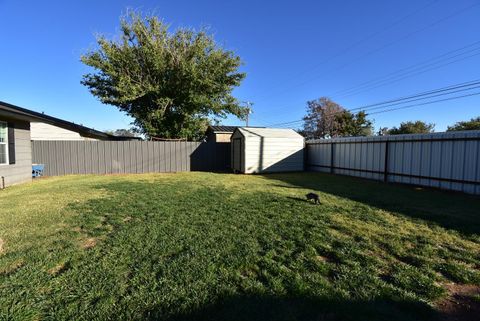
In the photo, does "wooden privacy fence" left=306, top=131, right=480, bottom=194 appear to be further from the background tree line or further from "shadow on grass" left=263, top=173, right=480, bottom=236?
the background tree line

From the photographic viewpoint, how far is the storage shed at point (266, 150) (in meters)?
12.4

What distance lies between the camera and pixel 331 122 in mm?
34469

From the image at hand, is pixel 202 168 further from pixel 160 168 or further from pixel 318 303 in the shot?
pixel 318 303

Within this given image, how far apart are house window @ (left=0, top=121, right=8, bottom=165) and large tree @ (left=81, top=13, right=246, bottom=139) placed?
746 centimetres

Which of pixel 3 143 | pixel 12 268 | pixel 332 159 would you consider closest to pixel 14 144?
pixel 3 143

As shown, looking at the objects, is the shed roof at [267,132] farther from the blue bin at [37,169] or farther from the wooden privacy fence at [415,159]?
the blue bin at [37,169]

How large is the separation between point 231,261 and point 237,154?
10638 millimetres

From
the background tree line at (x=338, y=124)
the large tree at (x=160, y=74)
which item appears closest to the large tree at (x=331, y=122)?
the background tree line at (x=338, y=124)

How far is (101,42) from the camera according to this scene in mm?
15570

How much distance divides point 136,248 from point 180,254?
58cm

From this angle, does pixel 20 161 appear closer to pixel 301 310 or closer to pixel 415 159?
pixel 301 310

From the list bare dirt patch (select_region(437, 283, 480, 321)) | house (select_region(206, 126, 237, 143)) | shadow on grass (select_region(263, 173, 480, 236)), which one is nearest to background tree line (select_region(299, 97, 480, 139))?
house (select_region(206, 126, 237, 143))

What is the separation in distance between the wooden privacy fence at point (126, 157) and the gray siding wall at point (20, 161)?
236cm

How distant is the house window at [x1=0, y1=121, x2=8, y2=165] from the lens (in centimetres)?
794
